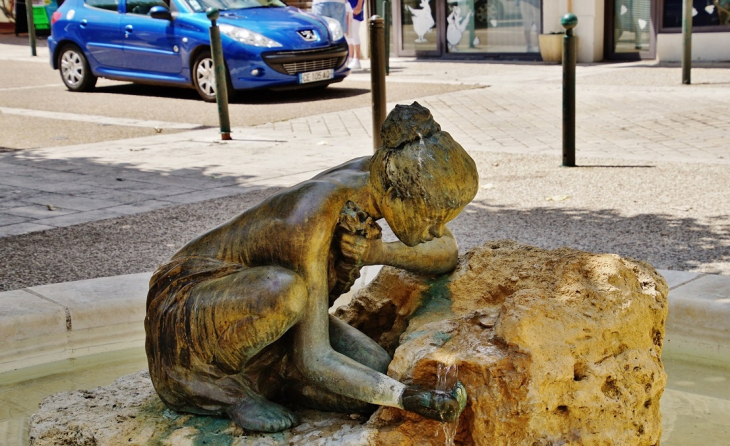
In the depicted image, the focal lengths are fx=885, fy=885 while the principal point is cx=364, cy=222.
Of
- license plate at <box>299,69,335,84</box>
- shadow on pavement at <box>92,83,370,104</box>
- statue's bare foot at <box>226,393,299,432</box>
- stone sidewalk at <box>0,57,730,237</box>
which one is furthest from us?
shadow on pavement at <box>92,83,370,104</box>

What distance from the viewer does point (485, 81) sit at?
44.7 feet

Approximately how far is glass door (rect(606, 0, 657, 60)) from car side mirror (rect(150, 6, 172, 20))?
305 inches

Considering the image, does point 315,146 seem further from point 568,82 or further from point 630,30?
point 630,30

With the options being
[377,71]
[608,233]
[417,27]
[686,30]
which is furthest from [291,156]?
[417,27]

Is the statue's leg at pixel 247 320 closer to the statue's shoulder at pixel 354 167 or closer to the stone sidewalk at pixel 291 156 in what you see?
the statue's shoulder at pixel 354 167

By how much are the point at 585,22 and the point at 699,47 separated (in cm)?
202

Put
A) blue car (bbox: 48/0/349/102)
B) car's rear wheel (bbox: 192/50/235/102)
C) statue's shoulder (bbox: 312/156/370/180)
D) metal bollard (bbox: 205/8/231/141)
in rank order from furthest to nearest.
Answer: car's rear wheel (bbox: 192/50/235/102) → blue car (bbox: 48/0/349/102) → metal bollard (bbox: 205/8/231/141) → statue's shoulder (bbox: 312/156/370/180)

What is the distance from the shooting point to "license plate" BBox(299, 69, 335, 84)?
12.4 m

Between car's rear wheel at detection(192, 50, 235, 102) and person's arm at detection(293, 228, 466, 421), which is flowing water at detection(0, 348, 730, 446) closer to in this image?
person's arm at detection(293, 228, 466, 421)

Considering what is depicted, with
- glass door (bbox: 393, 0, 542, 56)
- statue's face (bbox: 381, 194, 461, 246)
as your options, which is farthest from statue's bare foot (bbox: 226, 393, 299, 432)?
glass door (bbox: 393, 0, 542, 56)

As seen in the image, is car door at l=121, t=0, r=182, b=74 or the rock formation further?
car door at l=121, t=0, r=182, b=74

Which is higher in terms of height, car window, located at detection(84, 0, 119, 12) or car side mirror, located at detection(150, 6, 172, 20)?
car window, located at detection(84, 0, 119, 12)

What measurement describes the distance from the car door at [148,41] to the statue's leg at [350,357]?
411 inches

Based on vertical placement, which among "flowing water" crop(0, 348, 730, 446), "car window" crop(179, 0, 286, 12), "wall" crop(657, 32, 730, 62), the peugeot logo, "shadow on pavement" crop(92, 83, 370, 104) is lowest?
"flowing water" crop(0, 348, 730, 446)
